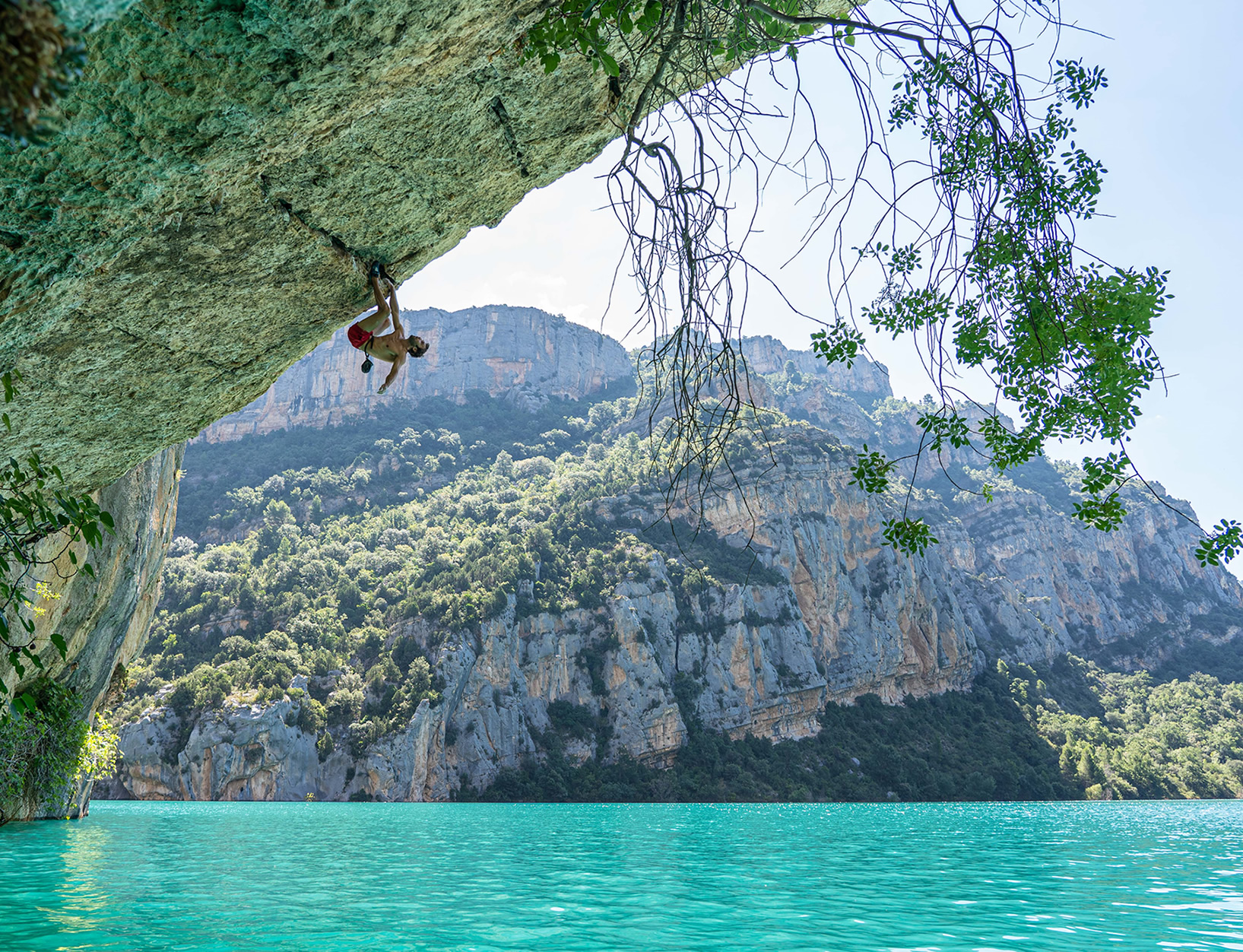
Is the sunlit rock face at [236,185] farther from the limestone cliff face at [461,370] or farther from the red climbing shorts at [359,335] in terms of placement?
the limestone cliff face at [461,370]

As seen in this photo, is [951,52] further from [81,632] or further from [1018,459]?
[81,632]

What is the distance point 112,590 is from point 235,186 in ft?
41.3

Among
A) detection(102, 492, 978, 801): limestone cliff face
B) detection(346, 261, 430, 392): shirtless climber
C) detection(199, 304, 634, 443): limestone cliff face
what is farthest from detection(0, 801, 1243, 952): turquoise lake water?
detection(199, 304, 634, 443): limestone cliff face

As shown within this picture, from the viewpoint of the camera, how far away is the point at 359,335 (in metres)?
5.69

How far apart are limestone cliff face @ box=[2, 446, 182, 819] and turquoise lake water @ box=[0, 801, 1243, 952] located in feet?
9.88

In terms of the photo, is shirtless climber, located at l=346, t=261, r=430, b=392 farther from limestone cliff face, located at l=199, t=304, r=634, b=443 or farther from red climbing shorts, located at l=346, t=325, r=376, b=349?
limestone cliff face, located at l=199, t=304, r=634, b=443

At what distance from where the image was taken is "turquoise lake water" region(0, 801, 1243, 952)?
703cm

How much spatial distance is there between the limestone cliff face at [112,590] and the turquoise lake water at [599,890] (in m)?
3.01

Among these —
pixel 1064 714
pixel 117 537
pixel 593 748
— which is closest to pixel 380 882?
pixel 117 537

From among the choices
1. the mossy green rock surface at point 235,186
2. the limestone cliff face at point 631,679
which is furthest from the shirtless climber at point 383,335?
the limestone cliff face at point 631,679

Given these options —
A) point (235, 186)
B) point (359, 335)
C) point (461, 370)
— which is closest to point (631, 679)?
point (359, 335)

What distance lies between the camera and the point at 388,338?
565 centimetres

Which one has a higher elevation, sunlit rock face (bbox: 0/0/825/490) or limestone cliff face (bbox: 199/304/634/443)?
limestone cliff face (bbox: 199/304/634/443)

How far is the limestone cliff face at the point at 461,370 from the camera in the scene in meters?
97.2
